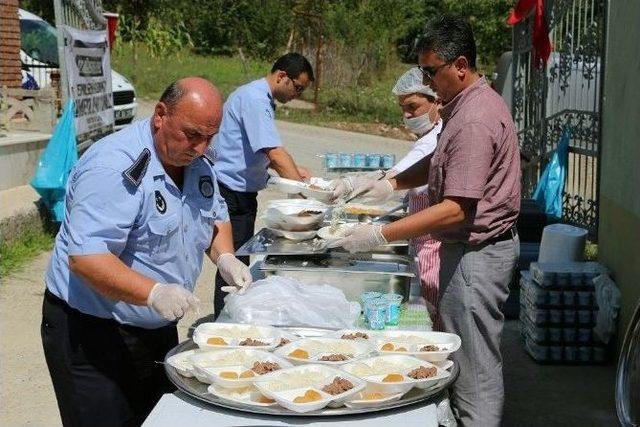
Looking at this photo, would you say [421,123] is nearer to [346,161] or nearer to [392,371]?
[346,161]

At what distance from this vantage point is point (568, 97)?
25.0 ft

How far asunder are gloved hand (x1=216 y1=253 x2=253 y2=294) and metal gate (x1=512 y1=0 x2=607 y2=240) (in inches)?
161

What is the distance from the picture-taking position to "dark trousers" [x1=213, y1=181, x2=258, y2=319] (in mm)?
4918

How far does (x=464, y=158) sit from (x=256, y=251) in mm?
969

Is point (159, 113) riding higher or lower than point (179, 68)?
higher

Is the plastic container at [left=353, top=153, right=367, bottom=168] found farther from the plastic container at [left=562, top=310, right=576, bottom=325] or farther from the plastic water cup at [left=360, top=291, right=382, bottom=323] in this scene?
the plastic water cup at [left=360, top=291, right=382, bottom=323]

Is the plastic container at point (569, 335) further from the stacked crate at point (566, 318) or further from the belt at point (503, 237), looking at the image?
the belt at point (503, 237)

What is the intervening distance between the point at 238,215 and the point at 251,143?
485 mm

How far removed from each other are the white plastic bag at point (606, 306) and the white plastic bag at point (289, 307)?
8.84 ft

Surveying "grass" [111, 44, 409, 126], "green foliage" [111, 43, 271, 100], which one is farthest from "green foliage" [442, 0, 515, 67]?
"green foliage" [111, 43, 271, 100]

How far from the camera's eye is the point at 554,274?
530cm

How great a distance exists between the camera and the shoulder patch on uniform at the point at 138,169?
8.03 ft

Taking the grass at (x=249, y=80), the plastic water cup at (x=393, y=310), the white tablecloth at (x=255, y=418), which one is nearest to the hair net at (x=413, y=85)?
the plastic water cup at (x=393, y=310)

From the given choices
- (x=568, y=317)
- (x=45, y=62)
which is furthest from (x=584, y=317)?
(x=45, y=62)
